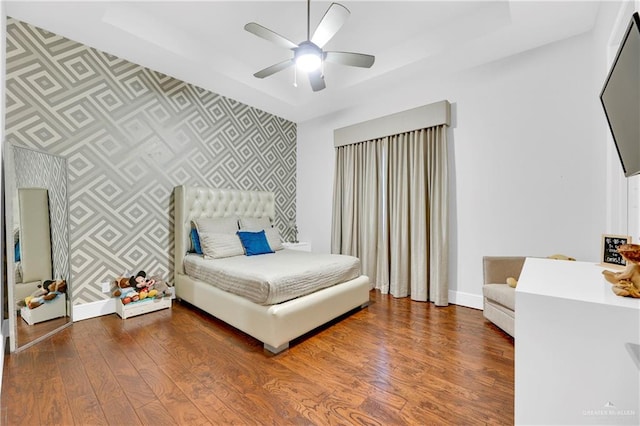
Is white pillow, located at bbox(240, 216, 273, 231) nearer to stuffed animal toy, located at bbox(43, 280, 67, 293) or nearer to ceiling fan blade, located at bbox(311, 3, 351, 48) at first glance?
stuffed animal toy, located at bbox(43, 280, 67, 293)

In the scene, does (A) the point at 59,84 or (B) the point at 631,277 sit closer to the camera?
(B) the point at 631,277

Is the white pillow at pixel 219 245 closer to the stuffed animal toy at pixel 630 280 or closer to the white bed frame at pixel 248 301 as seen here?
the white bed frame at pixel 248 301

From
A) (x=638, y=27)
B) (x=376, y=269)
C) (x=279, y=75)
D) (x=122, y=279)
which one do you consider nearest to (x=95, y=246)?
(x=122, y=279)

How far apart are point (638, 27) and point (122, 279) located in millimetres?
3880

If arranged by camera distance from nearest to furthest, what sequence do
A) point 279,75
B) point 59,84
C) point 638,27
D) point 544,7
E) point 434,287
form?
point 638,27
point 544,7
point 59,84
point 434,287
point 279,75

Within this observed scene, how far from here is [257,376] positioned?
71.5 inches

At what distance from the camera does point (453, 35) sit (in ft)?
8.98

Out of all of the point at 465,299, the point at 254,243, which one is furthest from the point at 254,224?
the point at 465,299

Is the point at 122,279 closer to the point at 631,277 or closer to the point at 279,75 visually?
the point at 279,75

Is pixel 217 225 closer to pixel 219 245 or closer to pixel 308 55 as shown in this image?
pixel 219 245

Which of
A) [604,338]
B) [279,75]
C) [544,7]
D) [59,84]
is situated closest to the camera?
[604,338]

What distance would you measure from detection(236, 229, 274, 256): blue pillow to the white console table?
2.81 meters

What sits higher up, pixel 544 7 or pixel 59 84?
pixel 544 7

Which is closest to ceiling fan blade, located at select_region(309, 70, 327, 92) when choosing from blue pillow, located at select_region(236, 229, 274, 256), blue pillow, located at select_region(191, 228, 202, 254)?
blue pillow, located at select_region(236, 229, 274, 256)
